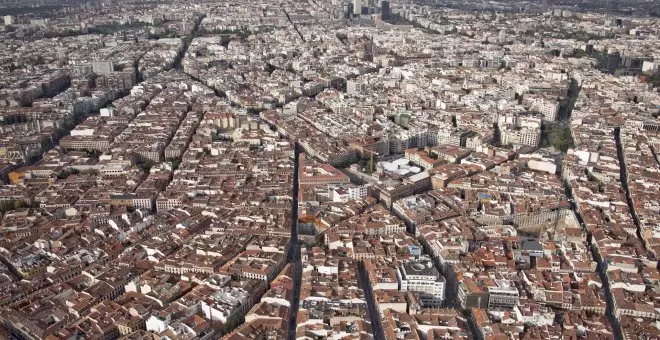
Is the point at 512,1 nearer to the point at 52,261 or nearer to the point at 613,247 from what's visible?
the point at 613,247

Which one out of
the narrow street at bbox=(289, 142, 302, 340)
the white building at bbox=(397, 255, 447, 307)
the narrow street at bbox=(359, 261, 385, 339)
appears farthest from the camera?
the white building at bbox=(397, 255, 447, 307)

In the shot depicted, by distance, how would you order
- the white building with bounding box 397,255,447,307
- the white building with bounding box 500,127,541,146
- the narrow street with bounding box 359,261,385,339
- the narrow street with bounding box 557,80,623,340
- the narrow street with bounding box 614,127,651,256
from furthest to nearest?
the white building with bounding box 500,127,541,146 → the narrow street with bounding box 614,127,651,256 → the white building with bounding box 397,255,447,307 → the narrow street with bounding box 557,80,623,340 → the narrow street with bounding box 359,261,385,339

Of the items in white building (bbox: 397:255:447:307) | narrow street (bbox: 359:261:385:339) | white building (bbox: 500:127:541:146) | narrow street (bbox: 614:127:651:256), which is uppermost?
white building (bbox: 500:127:541:146)

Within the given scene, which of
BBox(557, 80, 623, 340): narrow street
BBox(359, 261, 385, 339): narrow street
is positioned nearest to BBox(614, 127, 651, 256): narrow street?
BBox(557, 80, 623, 340): narrow street

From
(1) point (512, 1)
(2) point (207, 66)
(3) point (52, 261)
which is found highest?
(1) point (512, 1)

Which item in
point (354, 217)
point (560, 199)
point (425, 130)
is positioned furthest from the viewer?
point (425, 130)

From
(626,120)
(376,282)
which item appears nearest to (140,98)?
(376,282)

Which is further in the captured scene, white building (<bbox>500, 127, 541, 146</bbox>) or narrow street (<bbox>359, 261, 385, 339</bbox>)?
white building (<bbox>500, 127, 541, 146</bbox>)

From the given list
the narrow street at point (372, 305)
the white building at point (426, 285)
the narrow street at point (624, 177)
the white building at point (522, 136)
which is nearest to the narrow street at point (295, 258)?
the narrow street at point (372, 305)

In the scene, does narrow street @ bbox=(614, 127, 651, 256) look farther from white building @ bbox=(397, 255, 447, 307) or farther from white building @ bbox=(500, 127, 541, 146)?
white building @ bbox=(397, 255, 447, 307)

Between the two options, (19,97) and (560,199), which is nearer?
(560,199)

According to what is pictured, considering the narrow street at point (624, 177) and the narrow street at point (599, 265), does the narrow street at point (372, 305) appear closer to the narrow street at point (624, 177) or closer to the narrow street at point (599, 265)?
the narrow street at point (599, 265)
